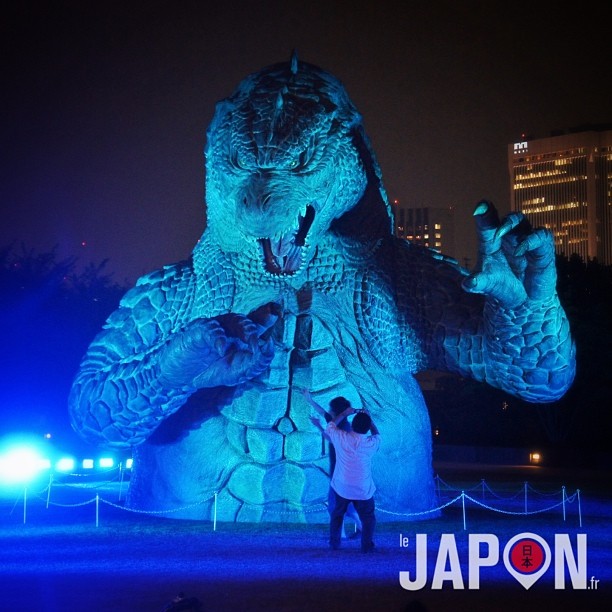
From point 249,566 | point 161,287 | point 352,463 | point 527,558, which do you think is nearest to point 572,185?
point 161,287

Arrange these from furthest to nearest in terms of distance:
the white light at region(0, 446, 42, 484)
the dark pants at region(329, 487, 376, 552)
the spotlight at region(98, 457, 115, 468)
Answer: the spotlight at region(98, 457, 115, 468) → the white light at region(0, 446, 42, 484) → the dark pants at region(329, 487, 376, 552)

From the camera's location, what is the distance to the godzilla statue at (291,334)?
8406 mm

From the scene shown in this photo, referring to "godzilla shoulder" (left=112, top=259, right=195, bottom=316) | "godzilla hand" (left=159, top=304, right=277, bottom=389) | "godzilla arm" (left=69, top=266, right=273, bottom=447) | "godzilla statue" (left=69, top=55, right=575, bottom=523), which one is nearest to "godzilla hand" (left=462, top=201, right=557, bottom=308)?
"godzilla statue" (left=69, top=55, right=575, bottom=523)

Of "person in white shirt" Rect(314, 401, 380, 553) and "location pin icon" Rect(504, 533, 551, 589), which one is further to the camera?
"person in white shirt" Rect(314, 401, 380, 553)

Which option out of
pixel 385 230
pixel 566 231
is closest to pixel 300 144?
pixel 385 230

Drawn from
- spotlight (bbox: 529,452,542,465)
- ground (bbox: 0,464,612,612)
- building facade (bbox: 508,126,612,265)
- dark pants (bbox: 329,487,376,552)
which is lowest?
ground (bbox: 0,464,612,612)

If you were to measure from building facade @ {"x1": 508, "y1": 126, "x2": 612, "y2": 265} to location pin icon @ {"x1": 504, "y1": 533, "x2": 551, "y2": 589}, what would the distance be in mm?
114968

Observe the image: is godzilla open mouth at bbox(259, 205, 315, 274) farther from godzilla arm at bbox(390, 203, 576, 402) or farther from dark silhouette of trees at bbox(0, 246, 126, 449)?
dark silhouette of trees at bbox(0, 246, 126, 449)

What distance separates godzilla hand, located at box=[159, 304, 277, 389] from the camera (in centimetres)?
775

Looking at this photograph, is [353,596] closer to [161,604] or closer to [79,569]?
[161,604]

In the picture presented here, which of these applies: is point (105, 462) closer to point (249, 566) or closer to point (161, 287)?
point (161, 287)

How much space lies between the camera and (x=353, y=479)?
7.77 m

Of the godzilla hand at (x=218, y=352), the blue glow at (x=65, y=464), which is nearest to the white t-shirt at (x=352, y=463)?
the godzilla hand at (x=218, y=352)
